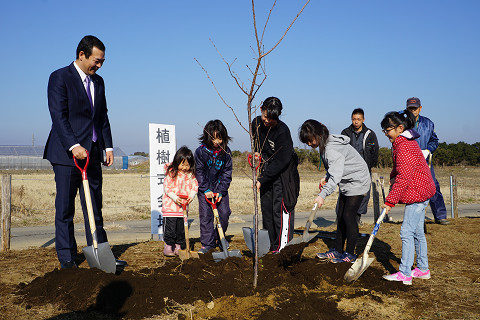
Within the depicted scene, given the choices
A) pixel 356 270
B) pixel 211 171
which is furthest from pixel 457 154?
pixel 356 270

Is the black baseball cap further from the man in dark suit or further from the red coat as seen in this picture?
→ the man in dark suit

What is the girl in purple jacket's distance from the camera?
5.48m

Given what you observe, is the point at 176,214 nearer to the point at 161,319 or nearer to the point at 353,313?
the point at 161,319

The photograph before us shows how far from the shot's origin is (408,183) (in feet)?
14.3

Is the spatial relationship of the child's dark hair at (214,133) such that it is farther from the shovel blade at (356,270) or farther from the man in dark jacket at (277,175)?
the shovel blade at (356,270)

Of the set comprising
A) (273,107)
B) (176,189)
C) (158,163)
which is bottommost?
(176,189)

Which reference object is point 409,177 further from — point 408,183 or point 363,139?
point 363,139

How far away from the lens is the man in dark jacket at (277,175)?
16.9 feet

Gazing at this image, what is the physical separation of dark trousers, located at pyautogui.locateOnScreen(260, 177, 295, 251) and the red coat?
136 cm

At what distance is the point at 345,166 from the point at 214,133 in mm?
1685

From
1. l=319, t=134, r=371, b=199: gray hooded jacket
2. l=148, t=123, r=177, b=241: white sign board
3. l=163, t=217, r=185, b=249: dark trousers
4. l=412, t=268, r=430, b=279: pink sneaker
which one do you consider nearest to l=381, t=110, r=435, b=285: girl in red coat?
l=412, t=268, r=430, b=279: pink sneaker

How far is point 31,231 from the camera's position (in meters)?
A: 8.53

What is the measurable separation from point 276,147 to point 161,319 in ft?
8.50

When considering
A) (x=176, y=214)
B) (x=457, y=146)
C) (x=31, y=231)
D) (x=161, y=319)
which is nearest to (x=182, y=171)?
(x=176, y=214)
